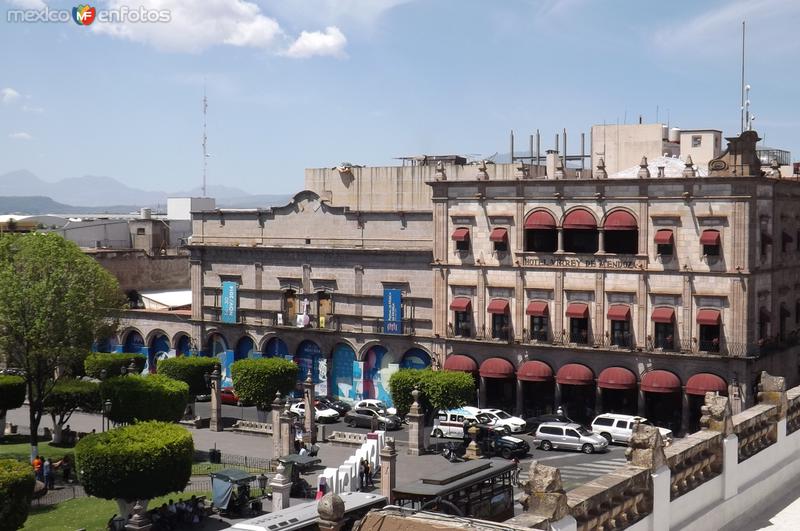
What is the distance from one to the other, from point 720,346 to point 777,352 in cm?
602

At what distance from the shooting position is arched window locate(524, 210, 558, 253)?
61.7 m

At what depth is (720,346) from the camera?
56406 mm

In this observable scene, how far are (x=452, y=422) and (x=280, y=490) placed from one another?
19.0 m

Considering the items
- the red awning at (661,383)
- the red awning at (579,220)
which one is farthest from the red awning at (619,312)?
the red awning at (579,220)

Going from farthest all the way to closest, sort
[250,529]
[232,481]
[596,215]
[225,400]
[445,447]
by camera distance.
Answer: [225,400], [596,215], [445,447], [232,481], [250,529]

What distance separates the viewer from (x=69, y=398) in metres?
58.7

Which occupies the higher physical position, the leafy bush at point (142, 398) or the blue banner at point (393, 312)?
the blue banner at point (393, 312)

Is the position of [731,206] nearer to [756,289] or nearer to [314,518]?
[756,289]

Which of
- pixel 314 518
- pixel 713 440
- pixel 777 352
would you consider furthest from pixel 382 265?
pixel 713 440

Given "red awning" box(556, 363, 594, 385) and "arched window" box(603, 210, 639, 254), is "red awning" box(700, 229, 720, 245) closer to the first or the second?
"arched window" box(603, 210, 639, 254)

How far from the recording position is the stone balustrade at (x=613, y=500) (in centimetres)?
1362

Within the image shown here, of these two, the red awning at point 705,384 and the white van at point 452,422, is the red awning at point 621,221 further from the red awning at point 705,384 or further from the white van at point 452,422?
the white van at point 452,422

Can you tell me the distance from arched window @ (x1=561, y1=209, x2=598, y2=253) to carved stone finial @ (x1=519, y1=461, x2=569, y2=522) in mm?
48422

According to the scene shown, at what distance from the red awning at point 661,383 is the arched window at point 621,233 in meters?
7.29
